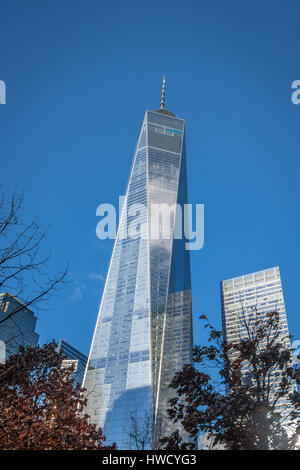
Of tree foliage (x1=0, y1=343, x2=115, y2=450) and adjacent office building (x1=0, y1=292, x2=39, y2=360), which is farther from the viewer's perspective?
tree foliage (x1=0, y1=343, x2=115, y2=450)

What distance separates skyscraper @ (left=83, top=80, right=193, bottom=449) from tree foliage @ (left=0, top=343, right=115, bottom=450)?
4751 inches

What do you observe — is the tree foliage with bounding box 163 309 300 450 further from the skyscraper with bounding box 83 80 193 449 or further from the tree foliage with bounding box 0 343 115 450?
the skyscraper with bounding box 83 80 193 449

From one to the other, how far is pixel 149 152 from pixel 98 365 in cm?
8932

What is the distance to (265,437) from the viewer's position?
32.2ft

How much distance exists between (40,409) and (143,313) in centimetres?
13424

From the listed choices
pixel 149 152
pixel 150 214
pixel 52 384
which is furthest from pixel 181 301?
pixel 52 384

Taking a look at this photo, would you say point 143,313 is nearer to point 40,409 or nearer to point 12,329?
point 40,409

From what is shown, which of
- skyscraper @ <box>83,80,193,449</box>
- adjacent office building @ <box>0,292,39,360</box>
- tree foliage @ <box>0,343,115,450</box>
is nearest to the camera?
adjacent office building @ <box>0,292,39,360</box>

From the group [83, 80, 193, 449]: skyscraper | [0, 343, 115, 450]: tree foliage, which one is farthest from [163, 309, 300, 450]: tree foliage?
[83, 80, 193, 449]: skyscraper

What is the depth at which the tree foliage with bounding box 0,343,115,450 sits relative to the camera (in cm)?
1239

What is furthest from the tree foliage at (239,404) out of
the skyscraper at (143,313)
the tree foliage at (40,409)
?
the skyscraper at (143,313)

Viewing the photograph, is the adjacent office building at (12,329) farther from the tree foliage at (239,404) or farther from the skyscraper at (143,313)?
the skyscraper at (143,313)

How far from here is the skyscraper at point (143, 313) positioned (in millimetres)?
135375
